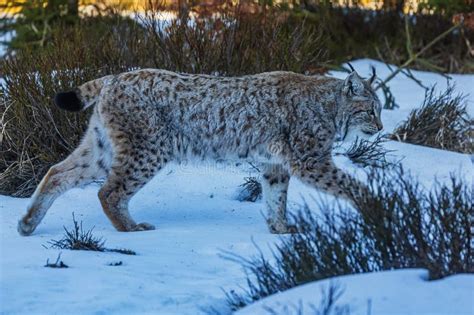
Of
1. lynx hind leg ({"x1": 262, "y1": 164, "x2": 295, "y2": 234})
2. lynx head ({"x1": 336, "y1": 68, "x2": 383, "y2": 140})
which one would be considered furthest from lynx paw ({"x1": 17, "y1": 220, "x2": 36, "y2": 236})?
lynx head ({"x1": 336, "y1": 68, "x2": 383, "y2": 140})

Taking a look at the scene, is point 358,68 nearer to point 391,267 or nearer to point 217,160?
point 217,160

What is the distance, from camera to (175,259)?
557 centimetres

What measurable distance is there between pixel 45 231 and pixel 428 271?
299cm

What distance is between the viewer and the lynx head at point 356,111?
261 inches

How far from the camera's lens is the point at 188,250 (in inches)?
228

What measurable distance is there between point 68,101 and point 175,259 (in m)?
1.36

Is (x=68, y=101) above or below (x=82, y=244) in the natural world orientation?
above

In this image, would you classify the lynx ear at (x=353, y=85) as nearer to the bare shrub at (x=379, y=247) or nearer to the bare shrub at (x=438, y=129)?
the bare shrub at (x=438, y=129)

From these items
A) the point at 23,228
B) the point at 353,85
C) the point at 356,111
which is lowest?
the point at 23,228

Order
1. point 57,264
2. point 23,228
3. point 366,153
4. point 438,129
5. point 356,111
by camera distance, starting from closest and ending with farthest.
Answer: point 57,264 → point 23,228 → point 356,111 → point 366,153 → point 438,129

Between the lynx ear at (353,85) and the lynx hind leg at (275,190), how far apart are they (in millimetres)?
618

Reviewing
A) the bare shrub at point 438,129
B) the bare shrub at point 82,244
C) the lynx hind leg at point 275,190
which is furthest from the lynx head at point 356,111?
the bare shrub at point 438,129

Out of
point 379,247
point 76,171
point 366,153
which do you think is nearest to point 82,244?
point 76,171

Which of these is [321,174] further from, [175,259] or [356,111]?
[175,259]
